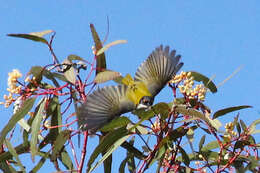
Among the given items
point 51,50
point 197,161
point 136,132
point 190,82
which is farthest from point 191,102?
point 51,50

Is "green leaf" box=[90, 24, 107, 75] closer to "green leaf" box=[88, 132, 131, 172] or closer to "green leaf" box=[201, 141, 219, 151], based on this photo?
"green leaf" box=[88, 132, 131, 172]

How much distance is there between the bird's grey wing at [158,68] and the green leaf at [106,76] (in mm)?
146

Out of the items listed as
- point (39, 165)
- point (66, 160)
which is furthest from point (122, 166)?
point (39, 165)

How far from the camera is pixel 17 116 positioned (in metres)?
2.44

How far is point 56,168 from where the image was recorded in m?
2.54

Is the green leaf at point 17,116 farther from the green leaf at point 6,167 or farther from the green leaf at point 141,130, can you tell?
the green leaf at point 141,130

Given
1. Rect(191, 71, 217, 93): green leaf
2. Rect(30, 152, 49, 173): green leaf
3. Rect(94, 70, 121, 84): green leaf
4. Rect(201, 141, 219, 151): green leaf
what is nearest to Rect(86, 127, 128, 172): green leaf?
Rect(94, 70, 121, 84): green leaf

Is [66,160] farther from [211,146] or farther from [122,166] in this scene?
[211,146]

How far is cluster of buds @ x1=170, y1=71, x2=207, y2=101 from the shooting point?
2.27 metres

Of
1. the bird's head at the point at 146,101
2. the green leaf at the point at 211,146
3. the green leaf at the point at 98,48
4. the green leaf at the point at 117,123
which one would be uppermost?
the green leaf at the point at 98,48

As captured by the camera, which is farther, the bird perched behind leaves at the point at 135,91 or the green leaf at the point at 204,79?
the green leaf at the point at 204,79

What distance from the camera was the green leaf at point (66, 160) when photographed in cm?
260

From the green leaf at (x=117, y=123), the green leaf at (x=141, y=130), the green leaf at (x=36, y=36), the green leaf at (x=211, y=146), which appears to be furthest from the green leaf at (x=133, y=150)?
the green leaf at (x=36, y=36)

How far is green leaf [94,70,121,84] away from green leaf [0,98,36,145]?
1.11ft
